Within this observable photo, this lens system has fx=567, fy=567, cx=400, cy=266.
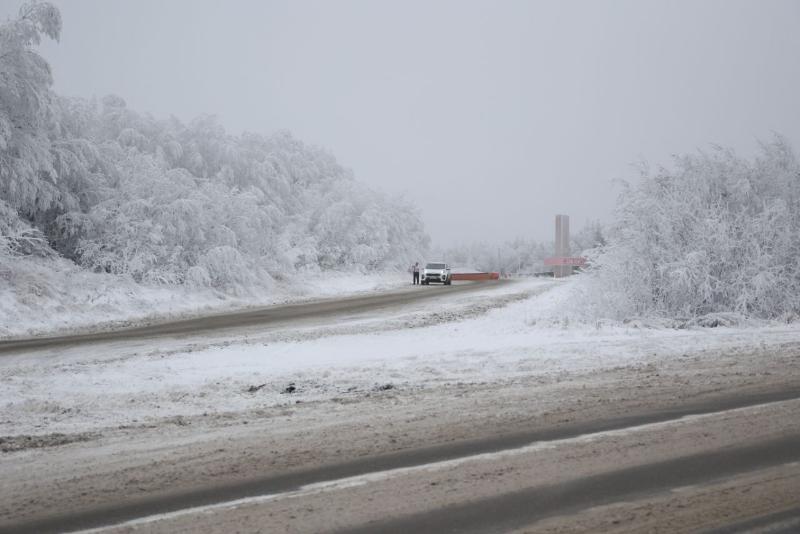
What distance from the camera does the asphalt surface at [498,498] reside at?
3.61 metres

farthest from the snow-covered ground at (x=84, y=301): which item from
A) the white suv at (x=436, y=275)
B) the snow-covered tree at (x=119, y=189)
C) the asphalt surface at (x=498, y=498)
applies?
the white suv at (x=436, y=275)

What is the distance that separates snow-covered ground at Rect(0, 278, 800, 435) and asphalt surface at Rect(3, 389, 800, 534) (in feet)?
9.29

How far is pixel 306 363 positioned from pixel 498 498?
6924mm

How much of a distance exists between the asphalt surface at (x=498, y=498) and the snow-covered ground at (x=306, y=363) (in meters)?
2.83

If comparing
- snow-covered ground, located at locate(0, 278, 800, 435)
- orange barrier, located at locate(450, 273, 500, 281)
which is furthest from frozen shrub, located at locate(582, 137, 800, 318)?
orange barrier, located at locate(450, 273, 500, 281)

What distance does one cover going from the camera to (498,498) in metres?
3.93

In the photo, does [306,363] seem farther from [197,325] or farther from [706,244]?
[706,244]

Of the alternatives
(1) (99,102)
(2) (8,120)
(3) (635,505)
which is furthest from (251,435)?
(1) (99,102)

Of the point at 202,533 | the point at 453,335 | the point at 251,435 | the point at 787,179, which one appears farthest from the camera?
the point at 787,179

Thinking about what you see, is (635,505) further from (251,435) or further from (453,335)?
(453,335)

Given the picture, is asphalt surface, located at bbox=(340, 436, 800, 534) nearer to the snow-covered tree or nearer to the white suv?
the snow-covered tree

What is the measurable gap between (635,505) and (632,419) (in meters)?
2.37

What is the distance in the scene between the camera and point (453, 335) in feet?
45.8

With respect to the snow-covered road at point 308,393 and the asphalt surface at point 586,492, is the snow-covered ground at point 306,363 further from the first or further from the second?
the asphalt surface at point 586,492
